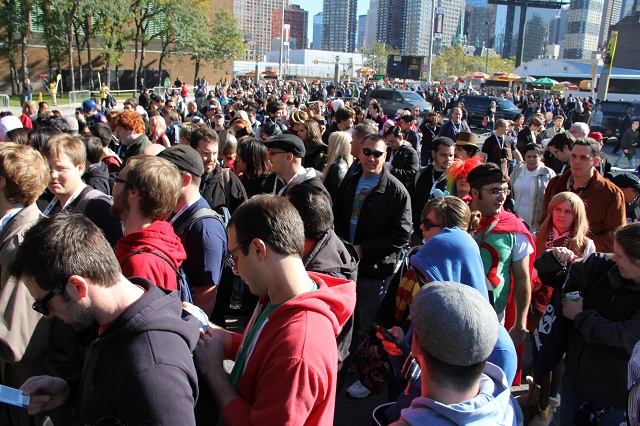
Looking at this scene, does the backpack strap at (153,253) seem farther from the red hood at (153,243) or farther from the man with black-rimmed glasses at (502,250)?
the man with black-rimmed glasses at (502,250)

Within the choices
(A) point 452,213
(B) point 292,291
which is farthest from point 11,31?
(B) point 292,291

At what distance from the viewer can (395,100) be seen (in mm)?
29391


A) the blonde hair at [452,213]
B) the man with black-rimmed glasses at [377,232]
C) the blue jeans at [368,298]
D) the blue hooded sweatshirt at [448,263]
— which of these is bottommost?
the blue jeans at [368,298]

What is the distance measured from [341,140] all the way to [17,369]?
3884 millimetres

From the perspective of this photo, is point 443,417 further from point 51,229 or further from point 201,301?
point 201,301

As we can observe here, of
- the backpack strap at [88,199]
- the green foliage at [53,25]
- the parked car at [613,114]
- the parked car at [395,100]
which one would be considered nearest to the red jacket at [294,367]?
the backpack strap at [88,199]

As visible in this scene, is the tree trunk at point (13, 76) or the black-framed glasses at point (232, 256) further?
the tree trunk at point (13, 76)

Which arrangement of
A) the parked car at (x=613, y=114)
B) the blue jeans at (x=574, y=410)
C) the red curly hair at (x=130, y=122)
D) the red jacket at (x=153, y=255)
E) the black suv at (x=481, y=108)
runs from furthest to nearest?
the black suv at (x=481, y=108)
the parked car at (x=613, y=114)
the red curly hair at (x=130, y=122)
the blue jeans at (x=574, y=410)
the red jacket at (x=153, y=255)

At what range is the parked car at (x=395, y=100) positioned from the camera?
2902cm

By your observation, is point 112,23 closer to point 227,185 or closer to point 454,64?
point 227,185

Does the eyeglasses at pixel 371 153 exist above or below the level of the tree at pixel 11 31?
below

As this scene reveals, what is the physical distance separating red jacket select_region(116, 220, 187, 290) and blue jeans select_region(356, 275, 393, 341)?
7.17 ft

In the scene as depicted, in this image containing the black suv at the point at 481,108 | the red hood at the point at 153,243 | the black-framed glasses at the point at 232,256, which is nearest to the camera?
the black-framed glasses at the point at 232,256

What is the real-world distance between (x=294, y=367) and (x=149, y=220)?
1.51 meters
